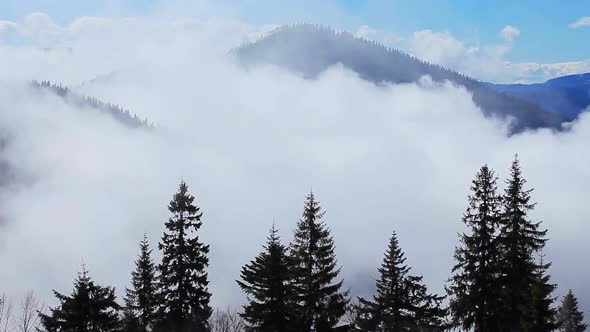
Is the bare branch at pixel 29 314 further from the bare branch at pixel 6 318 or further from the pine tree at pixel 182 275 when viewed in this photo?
the pine tree at pixel 182 275

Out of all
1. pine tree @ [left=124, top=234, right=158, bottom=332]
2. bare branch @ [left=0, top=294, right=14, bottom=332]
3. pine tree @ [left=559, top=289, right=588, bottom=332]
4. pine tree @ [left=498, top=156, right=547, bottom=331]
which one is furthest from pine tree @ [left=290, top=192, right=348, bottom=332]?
pine tree @ [left=559, top=289, right=588, bottom=332]

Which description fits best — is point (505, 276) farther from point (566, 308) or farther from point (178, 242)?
point (566, 308)

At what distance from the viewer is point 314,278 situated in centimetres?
2983

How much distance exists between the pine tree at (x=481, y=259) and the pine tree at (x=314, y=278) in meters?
7.59

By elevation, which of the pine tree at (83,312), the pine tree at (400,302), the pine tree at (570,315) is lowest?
the pine tree at (83,312)

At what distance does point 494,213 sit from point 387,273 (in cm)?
741

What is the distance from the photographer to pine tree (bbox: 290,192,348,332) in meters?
29.8

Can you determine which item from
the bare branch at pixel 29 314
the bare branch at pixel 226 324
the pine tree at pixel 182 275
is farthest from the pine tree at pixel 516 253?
the bare branch at pixel 29 314

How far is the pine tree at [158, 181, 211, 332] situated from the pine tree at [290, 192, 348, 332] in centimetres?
728

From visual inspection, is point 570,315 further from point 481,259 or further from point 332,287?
point 332,287

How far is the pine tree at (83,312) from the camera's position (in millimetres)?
27312

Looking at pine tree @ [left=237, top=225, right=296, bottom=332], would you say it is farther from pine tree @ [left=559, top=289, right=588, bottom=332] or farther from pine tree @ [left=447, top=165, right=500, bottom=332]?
pine tree @ [left=559, top=289, right=588, bottom=332]

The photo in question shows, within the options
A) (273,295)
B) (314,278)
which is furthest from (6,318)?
(314,278)

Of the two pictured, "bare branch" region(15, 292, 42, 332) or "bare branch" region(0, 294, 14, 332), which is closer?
"bare branch" region(15, 292, 42, 332)
